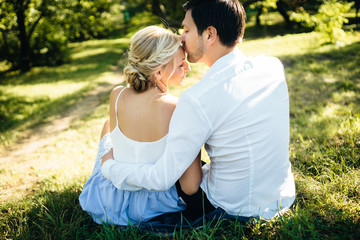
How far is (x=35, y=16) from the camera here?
33.7 feet

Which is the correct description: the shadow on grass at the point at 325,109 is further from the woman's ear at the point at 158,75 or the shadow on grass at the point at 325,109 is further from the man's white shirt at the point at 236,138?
the woman's ear at the point at 158,75

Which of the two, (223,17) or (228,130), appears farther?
(223,17)

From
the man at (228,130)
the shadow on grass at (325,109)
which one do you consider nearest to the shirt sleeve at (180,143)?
the man at (228,130)

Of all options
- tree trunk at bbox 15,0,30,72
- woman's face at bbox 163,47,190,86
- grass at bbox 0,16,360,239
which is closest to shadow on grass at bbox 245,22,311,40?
grass at bbox 0,16,360,239

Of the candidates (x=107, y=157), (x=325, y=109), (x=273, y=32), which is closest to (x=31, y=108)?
(x=107, y=157)

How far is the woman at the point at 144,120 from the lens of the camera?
2.08m

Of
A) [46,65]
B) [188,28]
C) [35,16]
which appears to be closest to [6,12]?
[35,16]

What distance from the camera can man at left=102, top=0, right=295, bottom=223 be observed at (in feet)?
5.61

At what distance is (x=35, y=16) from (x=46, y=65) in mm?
2308

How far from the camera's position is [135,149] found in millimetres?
2160

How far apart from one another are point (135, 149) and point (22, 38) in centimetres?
1049

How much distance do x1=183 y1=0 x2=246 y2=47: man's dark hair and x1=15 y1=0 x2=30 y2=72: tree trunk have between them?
8.83m

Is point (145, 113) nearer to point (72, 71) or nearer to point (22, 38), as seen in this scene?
point (72, 71)

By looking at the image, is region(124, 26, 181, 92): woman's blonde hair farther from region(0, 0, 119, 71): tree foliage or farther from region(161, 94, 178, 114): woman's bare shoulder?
region(0, 0, 119, 71): tree foliage
